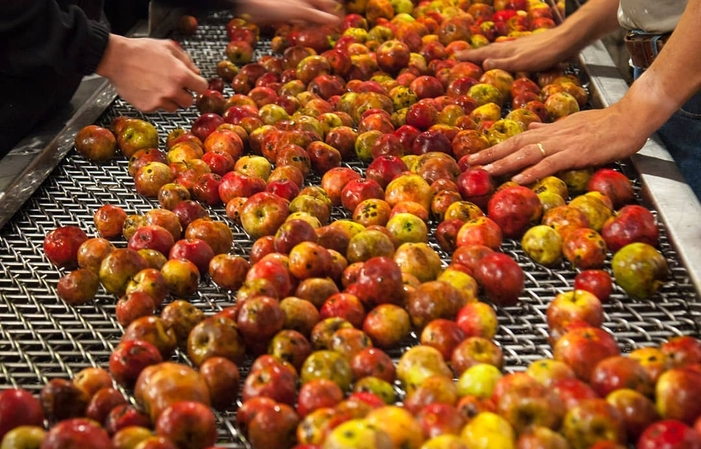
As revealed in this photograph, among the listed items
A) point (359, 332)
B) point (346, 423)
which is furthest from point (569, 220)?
point (346, 423)

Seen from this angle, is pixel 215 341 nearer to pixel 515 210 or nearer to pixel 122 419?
pixel 122 419

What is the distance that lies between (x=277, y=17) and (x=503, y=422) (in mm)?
2800

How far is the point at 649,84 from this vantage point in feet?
9.76

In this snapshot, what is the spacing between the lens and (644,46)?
12.2 feet

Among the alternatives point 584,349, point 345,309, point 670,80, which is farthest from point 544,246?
point 670,80

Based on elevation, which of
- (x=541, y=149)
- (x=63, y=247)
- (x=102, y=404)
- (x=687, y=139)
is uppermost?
(x=541, y=149)

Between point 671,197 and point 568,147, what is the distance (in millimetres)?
426

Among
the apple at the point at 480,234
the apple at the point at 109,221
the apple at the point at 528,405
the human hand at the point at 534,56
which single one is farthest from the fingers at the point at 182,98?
the apple at the point at 528,405

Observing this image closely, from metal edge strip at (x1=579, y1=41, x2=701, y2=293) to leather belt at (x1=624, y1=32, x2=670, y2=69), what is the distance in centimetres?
20

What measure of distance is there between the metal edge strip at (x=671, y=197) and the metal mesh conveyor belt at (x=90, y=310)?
5 centimetres

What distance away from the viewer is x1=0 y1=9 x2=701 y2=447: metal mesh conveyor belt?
219cm

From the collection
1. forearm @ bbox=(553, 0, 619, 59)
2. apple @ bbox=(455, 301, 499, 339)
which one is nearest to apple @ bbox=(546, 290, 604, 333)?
apple @ bbox=(455, 301, 499, 339)

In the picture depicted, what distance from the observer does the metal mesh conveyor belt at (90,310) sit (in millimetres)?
2193

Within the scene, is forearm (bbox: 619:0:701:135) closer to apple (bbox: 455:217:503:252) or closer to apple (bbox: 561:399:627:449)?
apple (bbox: 455:217:503:252)
